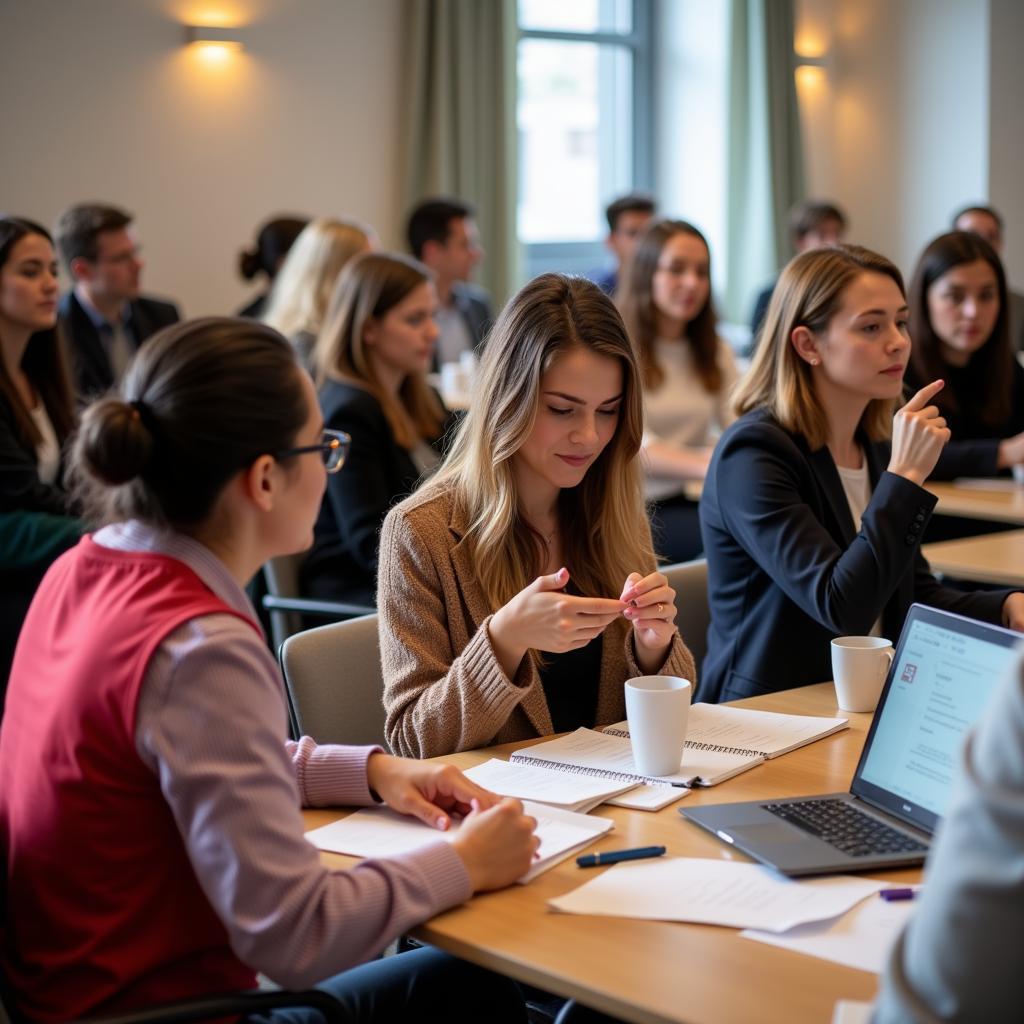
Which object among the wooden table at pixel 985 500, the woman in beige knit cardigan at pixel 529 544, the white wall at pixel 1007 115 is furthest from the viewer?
the white wall at pixel 1007 115

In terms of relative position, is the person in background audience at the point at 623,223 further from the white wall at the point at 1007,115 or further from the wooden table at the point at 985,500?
the wooden table at the point at 985,500

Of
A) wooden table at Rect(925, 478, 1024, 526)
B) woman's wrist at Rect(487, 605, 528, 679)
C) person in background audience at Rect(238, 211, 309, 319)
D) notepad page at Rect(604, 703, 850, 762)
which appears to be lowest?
notepad page at Rect(604, 703, 850, 762)

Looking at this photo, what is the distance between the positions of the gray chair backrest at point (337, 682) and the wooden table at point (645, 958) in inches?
21.8

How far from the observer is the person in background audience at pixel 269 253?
5.73 meters

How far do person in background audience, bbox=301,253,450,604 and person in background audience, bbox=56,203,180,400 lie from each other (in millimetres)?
1531

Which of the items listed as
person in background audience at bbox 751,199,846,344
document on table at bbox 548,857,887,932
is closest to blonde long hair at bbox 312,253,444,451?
document on table at bbox 548,857,887,932

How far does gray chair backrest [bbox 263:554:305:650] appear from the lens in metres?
3.28

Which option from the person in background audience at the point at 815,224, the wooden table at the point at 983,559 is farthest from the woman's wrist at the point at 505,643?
the person in background audience at the point at 815,224

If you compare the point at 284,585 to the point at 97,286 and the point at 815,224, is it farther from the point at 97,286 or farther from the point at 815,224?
the point at 815,224

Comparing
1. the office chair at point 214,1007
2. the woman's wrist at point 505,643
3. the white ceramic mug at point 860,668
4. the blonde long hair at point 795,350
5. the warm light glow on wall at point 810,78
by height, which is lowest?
the office chair at point 214,1007

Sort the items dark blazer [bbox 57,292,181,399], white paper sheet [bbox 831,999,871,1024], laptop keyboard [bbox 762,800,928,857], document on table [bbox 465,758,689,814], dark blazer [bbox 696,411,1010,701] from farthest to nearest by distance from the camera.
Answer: dark blazer [bbox 57,292,181,399]
dark blazer [bbox 696,411,1010,701]
document on table [bbox 465,758,689,814]
laptop keyboard [bbox 762,800,928,857]
white paper sheet [bbox 831,999,871,1024]

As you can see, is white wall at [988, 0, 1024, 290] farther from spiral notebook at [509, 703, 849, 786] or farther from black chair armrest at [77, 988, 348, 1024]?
black chair armrest at [77, 988, 348, 1024]

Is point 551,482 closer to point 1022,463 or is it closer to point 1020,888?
point 1020,888

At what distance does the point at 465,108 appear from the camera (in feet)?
21.8
